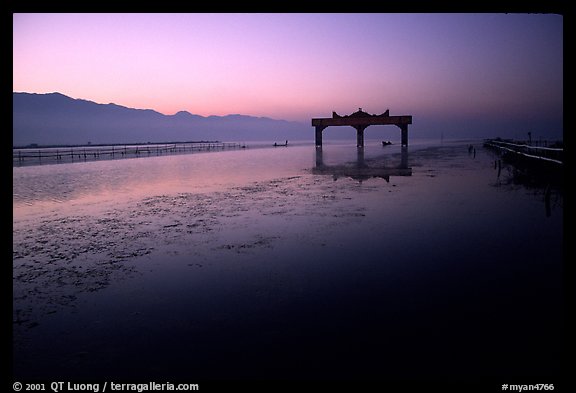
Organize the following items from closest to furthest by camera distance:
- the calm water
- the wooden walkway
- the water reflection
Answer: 1. the calm water
2. the wooden walkway
3. the water reflection

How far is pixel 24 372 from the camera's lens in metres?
3.87

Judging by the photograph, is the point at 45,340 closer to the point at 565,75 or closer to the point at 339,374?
the point at 339,374

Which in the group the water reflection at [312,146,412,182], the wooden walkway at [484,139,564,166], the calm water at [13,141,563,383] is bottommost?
the calm water at [13,141,563,383]

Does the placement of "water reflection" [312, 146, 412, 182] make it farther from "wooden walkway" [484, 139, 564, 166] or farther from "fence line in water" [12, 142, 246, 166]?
"fence line in water" [12, 142, 246, 166]

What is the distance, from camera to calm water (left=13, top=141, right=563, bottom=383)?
3916 mm

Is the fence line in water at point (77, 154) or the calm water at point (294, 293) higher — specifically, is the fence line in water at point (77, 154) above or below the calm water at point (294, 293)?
above

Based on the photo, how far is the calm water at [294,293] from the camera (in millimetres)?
3916

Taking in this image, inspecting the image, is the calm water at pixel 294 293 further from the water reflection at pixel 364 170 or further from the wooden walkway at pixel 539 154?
the water reflection at pixel 364 170

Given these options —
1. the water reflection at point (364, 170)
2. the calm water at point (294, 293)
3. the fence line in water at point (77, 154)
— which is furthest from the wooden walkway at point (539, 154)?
the fence line in water at point (77, 154)

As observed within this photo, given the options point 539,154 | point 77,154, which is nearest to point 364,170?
point 539,154

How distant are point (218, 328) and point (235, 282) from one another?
5.42 ft

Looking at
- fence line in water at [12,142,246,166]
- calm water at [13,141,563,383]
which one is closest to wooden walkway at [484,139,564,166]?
calm water at [13,141,563,383]

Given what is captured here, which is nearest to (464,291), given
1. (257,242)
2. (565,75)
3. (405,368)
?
(405,368)

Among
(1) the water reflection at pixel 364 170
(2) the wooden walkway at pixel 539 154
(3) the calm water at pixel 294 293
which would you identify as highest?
(2) the wooden walkway at pixel 539 154
